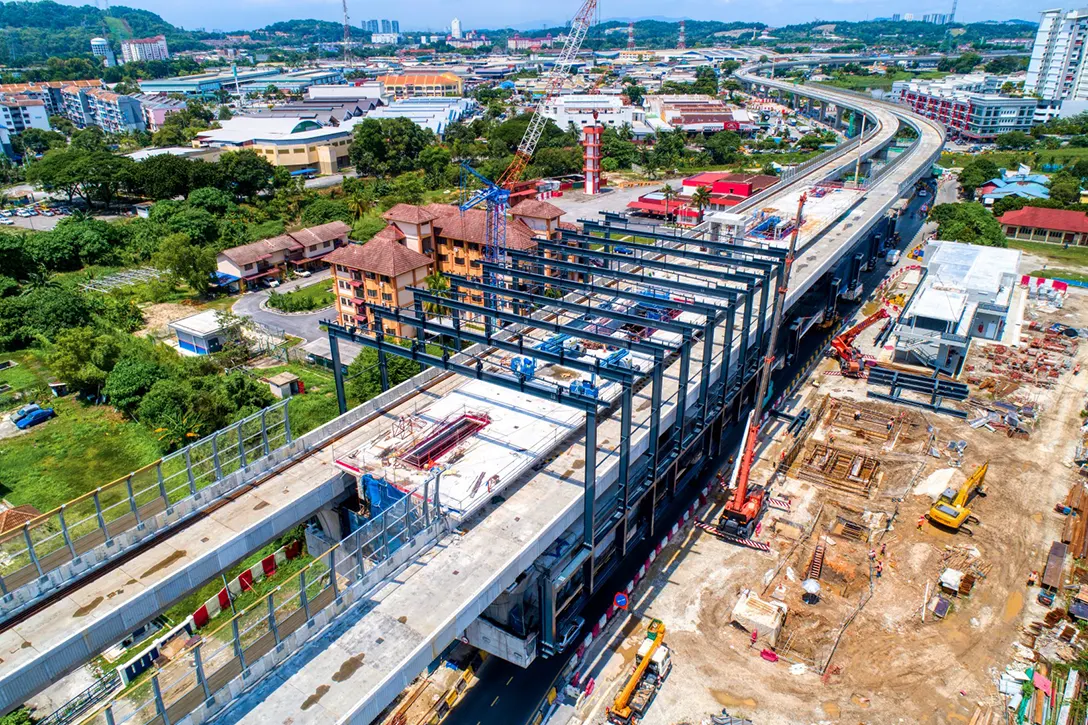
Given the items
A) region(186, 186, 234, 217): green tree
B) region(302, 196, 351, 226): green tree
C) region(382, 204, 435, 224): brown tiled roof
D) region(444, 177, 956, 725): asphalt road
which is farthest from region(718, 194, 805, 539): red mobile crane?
region(186, 186, 234, 217): green tree

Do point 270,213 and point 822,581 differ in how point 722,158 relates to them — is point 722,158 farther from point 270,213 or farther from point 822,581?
point 822,581

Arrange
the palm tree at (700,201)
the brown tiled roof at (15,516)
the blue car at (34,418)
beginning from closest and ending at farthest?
the brown tiled roof at (15,516)
the blue car at (34,418)
the palm tree at (700,201)

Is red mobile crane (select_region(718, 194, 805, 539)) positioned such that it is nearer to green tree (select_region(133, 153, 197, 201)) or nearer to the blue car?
the blue car

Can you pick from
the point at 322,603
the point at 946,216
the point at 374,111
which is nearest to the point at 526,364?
the point at 322,603

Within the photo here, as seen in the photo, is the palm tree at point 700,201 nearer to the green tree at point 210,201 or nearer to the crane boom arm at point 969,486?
the crane boom arm at point 969,486

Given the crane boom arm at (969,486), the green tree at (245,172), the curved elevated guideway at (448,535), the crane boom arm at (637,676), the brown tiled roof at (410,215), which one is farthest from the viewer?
the green tree at (245,172)

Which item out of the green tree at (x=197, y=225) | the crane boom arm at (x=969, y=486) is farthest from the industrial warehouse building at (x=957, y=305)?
the green tree at (x=197, y=225)
